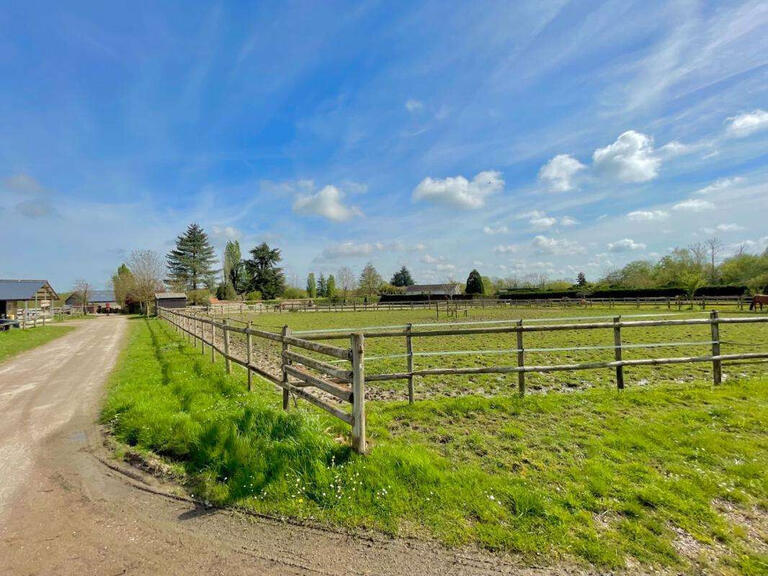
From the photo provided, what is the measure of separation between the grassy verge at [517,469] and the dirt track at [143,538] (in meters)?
0.22

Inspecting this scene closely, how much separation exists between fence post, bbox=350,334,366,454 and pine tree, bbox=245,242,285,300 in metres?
79.0

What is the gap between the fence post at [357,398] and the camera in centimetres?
389

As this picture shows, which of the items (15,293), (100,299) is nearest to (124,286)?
(15,293)

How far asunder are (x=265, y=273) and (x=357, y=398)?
80641mm

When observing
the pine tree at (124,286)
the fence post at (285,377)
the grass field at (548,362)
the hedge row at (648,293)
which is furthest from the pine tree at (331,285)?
the fence post at (285,377)

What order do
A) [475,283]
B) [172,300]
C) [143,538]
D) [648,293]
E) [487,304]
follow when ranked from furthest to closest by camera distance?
[475,283], [172,300], [487,304], [648,293], [143,538]

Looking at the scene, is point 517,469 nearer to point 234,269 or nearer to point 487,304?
point 487,304

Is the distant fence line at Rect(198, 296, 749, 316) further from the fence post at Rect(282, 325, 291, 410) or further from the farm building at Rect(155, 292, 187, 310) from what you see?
the fence post at Rect(282, 325, 291, 410)

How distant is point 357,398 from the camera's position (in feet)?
12.8

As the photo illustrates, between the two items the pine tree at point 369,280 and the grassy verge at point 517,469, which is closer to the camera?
the grassy verge at point 517,469

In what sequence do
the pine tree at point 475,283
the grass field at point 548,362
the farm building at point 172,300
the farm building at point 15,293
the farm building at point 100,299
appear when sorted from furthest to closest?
the farm building at point 100,299 → the pine tree at point 475,283 → the farm building at point 172,300 → the farm building at point 15,293 → the grass field at point 548,362

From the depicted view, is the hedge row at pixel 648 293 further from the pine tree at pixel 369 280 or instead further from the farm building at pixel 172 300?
the farm building at pixel 172 300

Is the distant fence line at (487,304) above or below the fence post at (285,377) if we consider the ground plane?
below

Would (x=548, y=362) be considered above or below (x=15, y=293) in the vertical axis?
below
